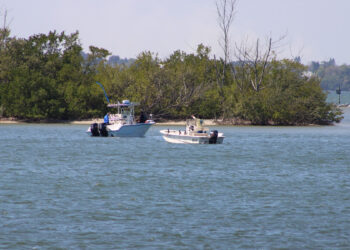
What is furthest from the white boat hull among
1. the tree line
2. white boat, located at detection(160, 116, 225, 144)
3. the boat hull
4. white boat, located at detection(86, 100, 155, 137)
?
the tree line

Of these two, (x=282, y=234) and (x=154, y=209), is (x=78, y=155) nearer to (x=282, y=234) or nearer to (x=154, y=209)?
(x=154, y=209)

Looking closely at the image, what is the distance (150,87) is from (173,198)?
69.5 metres

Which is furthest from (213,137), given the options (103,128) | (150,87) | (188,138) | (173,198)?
(150,87)

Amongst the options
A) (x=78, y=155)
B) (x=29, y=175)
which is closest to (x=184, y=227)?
(x=29, y=175)

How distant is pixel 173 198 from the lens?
2642 cm

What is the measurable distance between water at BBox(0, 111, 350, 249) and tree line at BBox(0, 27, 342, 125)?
126 feet

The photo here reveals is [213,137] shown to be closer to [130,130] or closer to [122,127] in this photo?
[130,130]

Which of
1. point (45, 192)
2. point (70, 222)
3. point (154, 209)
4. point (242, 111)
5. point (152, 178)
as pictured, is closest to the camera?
point (70, 222)

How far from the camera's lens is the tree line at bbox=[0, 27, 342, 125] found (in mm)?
89812

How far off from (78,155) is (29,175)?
12.9m

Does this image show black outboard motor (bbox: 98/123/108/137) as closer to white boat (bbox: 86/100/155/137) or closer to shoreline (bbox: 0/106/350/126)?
white boat (bbox: 86/100/155/137)

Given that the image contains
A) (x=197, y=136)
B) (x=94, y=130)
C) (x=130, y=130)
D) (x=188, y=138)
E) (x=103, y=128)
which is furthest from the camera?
(x=103, y=128)

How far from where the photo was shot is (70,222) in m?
20.9

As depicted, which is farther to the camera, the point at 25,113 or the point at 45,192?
the point at 25,113
